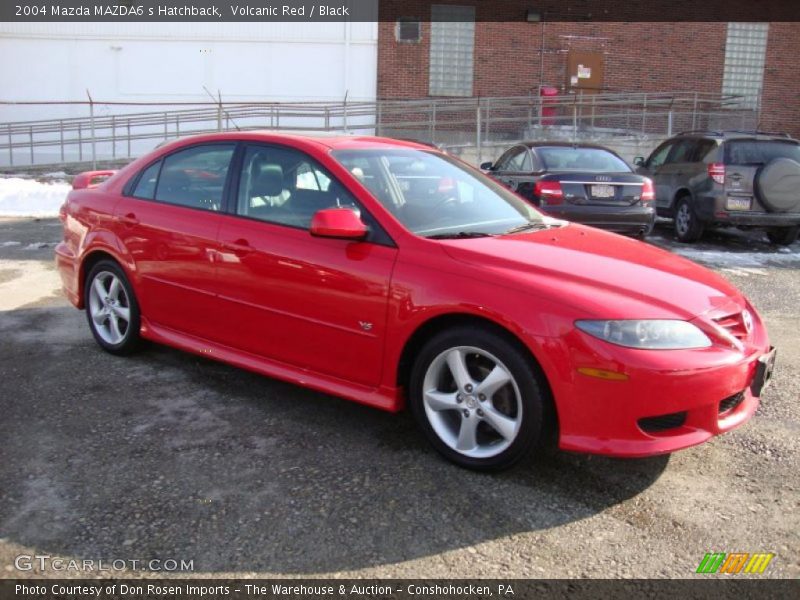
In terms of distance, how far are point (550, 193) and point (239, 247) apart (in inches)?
209

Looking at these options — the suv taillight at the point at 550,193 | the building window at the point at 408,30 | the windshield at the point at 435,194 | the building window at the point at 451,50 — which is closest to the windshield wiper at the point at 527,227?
the windshield at the point at 435,194

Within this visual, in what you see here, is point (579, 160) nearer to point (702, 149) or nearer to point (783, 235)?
point (702, 149)

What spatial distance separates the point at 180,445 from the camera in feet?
12.5

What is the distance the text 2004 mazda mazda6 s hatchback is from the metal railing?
16625 mm

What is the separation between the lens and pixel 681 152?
1155cm

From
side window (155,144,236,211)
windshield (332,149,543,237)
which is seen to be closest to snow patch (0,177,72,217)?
side window (155,144,236,211)

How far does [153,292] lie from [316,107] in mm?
17842

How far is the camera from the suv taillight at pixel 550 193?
28.7 ft

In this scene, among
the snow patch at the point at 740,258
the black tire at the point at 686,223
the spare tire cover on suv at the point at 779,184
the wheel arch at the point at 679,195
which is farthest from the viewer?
the wheel arch at the point at 679,195

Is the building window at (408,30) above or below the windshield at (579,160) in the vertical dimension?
above

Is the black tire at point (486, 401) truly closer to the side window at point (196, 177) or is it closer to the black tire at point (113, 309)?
the side window at point (196, 177)

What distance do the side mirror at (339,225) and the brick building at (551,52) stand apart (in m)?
19.9

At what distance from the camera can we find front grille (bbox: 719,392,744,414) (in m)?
3.42

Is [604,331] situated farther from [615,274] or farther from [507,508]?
[507,508]
